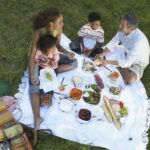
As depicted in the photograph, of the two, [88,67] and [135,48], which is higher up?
[135,48]

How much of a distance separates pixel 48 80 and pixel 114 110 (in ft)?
3.98

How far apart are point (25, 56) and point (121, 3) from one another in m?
2.75

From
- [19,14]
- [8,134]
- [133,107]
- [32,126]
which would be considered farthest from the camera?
[19,14]

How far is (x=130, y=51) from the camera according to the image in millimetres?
7453

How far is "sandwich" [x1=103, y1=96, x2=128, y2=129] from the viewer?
707 centimetres

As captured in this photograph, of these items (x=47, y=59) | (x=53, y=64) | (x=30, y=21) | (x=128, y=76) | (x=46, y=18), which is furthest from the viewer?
(x=30, y=21)

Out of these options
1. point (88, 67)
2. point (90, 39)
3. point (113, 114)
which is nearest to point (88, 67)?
point (88, 67)

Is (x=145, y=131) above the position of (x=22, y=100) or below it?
below

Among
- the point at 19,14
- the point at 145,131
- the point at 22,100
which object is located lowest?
the point at 145,131

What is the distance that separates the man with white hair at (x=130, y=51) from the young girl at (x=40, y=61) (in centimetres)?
103

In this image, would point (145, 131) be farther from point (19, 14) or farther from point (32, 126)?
point (19, 14)

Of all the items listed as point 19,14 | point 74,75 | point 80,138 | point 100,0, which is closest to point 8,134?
point 80,138

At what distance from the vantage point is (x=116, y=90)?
24.6 ft

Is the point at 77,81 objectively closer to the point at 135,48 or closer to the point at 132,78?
the point at 132,78
